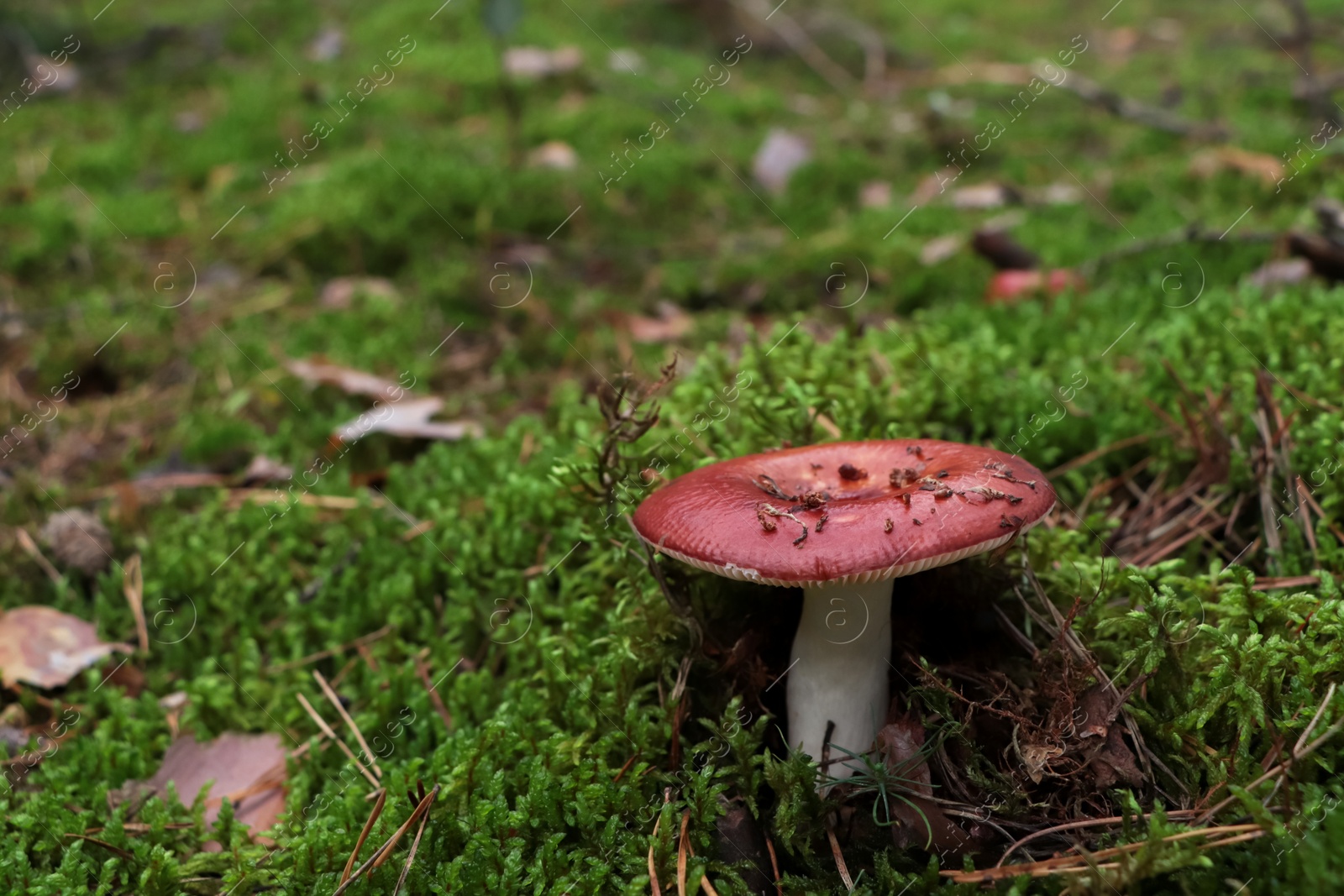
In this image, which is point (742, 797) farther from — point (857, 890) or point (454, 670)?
point (454, 670)

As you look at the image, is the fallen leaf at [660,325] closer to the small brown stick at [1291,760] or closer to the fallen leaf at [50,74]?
the small brown stick at [1291,760]

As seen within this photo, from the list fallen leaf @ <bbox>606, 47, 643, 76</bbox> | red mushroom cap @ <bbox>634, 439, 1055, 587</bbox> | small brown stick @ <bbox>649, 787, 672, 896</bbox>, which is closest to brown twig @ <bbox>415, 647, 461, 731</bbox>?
small brown stick @ <bbox>649, 787, 672, 896</bbox>

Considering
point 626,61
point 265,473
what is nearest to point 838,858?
point 265,473

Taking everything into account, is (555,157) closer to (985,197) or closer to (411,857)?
(985,197)

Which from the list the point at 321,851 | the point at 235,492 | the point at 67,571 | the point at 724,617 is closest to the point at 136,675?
the point at 67,571

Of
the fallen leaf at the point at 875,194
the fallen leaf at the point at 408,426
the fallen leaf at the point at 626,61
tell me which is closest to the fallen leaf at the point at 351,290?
the fallen leaf at the point at 408,426

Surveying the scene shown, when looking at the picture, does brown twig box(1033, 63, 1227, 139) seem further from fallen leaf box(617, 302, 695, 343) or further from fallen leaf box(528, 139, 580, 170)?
fallen leaf box(528, 139, 580, 170)

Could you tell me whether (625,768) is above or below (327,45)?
below
